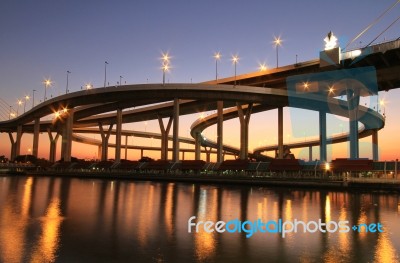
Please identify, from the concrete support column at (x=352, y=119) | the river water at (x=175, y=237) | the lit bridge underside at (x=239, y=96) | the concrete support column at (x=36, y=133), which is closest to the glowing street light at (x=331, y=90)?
the lit bridge underside at (x=239, y=96)

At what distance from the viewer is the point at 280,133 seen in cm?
7694

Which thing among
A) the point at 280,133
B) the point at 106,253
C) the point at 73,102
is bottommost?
the point at 106,253

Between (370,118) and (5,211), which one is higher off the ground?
(370,118)

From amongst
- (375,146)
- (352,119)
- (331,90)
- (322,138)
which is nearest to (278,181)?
(352,119)

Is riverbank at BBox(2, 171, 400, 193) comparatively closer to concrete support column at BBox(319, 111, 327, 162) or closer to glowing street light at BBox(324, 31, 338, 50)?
glowing street light at BBox(324, 31, 338, 50)

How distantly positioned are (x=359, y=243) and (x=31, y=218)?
40.3ft

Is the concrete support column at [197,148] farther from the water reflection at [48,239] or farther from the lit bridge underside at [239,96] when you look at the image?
the water reflection at [48,239]

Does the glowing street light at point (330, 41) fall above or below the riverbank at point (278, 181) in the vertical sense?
above

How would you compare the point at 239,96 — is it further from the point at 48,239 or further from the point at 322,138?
the point at 48,239

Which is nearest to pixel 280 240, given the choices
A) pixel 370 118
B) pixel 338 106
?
pixel 338 106

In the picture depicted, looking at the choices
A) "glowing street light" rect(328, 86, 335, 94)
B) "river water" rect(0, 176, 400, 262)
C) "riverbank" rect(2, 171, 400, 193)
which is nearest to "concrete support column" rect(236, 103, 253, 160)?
"glowing street light" rect(328, 86, 335, 94)


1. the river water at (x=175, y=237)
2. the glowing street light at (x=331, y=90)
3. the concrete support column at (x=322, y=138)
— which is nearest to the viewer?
the river water at (x=175, y=237)

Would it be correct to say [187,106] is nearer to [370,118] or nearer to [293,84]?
[293,84]

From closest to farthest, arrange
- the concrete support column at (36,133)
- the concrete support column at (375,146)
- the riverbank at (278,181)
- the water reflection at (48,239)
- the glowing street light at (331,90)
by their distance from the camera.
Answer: the water reflection at (48,239) < the riverbank at (278,181) < the glowing street light at (331,90) < the concrete support column at (36,133) < the concrete support column at (375,146)
